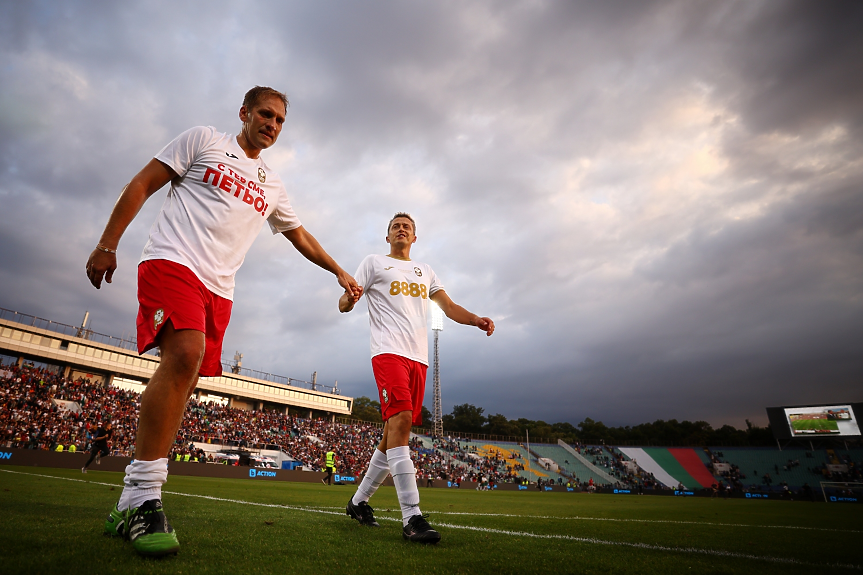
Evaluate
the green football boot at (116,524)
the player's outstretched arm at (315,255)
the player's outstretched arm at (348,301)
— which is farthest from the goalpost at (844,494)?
the green football boot at (116,524)

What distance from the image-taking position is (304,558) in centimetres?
234

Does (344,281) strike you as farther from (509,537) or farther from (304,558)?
(509,537)

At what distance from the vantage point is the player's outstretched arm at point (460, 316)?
16.3 feet

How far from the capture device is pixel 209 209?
2869 millimetres

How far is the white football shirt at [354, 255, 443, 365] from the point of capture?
4.27 metres

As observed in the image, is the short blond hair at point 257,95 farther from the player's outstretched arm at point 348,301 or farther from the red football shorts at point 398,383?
the red football shorts at point 398,383

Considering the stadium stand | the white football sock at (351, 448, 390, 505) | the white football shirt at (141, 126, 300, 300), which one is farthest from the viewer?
the stadium stand

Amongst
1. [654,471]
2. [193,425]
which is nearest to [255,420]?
[193,425]

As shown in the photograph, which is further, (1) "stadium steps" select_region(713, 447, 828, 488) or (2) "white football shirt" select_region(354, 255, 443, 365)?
(1) "stadium steps" select_region(713, 447, 828, 488)

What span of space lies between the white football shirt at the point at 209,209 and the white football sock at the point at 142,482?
1063mm

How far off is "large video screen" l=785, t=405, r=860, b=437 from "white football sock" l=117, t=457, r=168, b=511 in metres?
62.3

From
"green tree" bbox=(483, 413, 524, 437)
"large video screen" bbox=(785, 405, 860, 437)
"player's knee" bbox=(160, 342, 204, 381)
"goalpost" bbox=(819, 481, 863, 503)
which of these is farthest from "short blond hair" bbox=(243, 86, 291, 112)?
"green tree" bbox=(483, 413, 524, 437)

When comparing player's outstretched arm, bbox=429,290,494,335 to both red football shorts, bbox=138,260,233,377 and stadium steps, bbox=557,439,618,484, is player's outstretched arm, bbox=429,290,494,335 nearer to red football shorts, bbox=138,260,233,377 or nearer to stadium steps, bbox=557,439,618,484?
red football shorts, bbox=138,260,233,377

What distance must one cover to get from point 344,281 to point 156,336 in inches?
59.3
